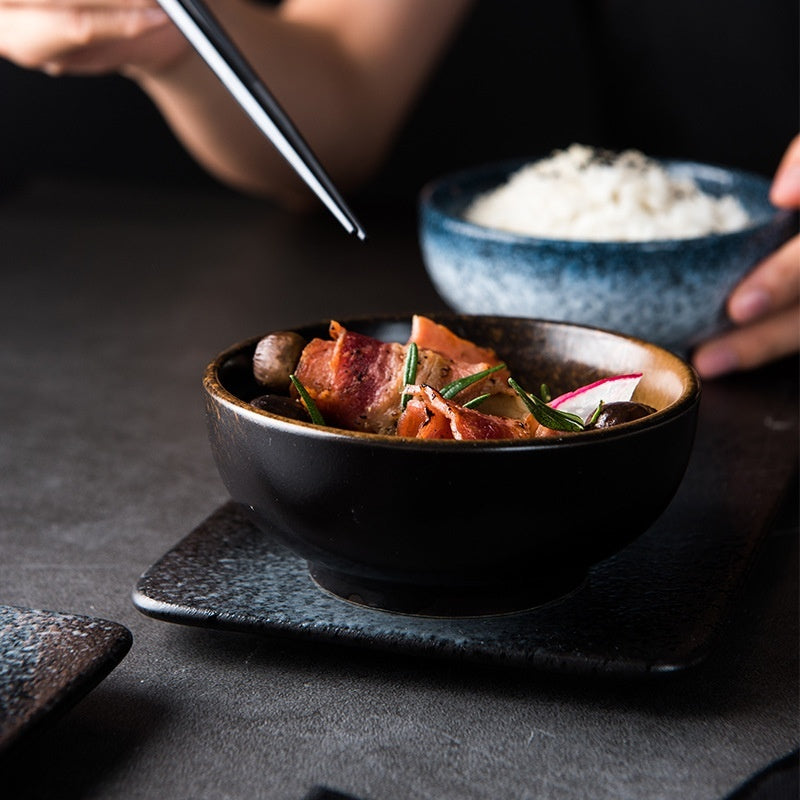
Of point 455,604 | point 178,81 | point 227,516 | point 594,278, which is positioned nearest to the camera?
point 455,604

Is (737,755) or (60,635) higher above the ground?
(60,635)

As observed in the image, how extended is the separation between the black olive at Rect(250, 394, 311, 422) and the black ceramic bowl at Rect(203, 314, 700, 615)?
3cm

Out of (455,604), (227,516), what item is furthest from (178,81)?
(455,604)

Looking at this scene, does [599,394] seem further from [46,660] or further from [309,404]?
[46,660]

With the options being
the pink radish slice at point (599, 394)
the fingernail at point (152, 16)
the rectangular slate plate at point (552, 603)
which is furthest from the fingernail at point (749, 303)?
the fingernail at point (152, 16)

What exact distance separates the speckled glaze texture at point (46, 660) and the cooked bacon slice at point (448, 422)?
23 cm

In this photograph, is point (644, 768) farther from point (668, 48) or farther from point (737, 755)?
point (668, 48)

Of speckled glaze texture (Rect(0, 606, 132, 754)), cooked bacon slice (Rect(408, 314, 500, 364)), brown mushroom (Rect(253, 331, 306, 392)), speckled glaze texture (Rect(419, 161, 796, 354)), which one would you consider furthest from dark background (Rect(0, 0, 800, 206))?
speckled glaze texture (Rect(0, 606, 132, 754))

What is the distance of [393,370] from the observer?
823mm

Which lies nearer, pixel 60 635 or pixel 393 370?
pixel 60 635

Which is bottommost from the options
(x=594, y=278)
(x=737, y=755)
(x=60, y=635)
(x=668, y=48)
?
(x=668, y=48)

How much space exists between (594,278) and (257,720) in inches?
28.5

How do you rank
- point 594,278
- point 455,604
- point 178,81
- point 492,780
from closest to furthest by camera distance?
point 492,780
point 455,604
point 594,278
point 178,81

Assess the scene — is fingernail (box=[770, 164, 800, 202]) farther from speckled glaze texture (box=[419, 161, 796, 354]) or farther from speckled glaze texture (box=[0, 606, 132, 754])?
speckled glaze texture (box=[0, 606, 132, 754])
